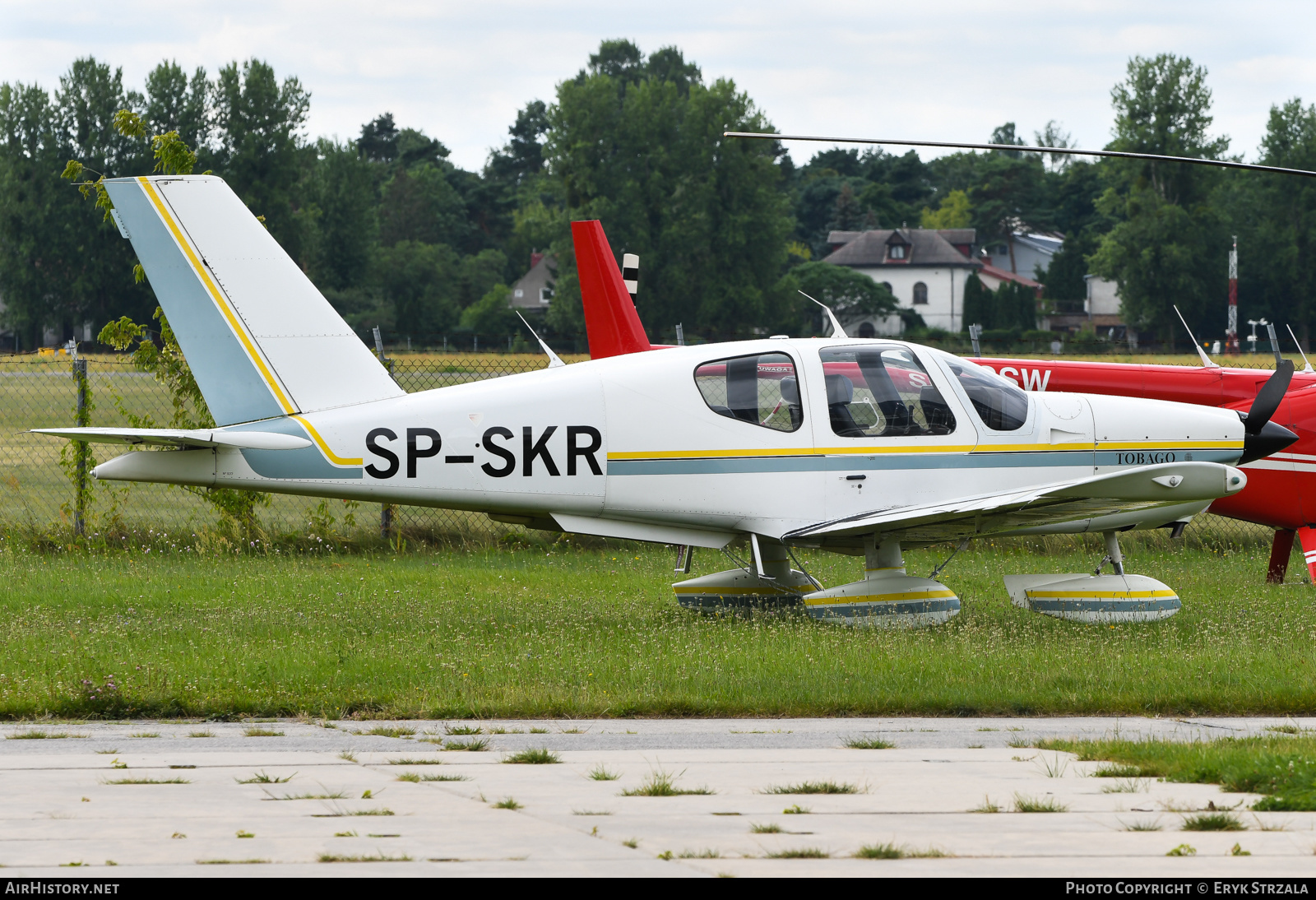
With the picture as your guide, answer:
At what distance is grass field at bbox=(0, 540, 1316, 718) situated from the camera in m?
7.44

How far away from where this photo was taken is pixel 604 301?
14883 mm

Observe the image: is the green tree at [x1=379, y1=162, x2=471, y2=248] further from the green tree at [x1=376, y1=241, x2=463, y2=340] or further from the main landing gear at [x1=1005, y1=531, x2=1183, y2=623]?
the main landing gear at [x1=1005, y1=531, x2=1183, y2=623]

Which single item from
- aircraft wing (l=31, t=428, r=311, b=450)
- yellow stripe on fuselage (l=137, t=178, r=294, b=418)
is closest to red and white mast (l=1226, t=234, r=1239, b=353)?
yellow stripe on fuselage (l=137, t=178, r=294, b=418)

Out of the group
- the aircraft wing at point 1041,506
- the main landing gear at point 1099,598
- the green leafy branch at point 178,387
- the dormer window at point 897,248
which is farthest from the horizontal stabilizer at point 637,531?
the dormer window at point 897,248

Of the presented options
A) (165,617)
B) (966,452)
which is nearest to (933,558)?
(966,452)

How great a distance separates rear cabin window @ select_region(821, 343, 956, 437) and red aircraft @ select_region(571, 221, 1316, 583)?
2.25m

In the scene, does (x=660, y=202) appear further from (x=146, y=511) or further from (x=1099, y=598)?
(x=1099, y=598)

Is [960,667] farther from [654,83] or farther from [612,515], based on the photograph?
[654,83]

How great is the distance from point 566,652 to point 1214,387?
7.74m

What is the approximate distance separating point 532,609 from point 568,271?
70.0 metres

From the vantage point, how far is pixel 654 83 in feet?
268

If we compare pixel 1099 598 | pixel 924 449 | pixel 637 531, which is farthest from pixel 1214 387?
pixel 637 531

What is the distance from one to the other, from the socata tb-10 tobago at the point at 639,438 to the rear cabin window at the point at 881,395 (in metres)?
0.01
